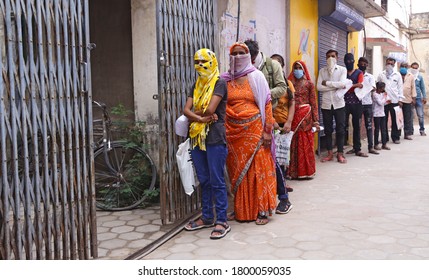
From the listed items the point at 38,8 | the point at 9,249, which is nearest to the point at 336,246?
the point at 9,249

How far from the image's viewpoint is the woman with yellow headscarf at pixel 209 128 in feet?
12.2

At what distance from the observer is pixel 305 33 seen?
8.08 meters

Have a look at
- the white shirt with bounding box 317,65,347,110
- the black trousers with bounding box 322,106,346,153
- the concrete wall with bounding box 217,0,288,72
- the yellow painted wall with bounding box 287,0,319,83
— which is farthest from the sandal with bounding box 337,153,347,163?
the concrete wall with bounding box 217,0,288,72

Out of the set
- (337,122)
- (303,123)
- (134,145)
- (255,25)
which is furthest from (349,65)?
(134,145)

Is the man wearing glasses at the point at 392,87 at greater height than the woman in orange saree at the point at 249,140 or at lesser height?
greater

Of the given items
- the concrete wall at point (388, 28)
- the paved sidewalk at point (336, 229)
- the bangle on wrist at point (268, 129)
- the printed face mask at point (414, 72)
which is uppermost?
the concrete wall at point (388, 28)

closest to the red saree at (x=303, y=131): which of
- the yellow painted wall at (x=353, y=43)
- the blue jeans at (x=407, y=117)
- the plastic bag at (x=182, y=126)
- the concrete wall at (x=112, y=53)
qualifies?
the concrete wall at (x=112, y=53)

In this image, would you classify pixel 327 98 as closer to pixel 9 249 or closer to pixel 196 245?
pixel 196 245

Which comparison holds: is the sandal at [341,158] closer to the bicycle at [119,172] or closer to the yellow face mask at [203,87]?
the bicycle at [119,172]

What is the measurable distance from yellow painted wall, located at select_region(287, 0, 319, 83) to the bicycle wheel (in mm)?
3387

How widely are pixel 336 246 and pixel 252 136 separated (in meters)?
1.26

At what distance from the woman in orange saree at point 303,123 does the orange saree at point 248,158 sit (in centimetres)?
198

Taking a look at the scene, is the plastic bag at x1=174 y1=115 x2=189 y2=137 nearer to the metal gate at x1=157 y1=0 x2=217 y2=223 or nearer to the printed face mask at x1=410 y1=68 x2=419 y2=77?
the metal gate at x1=157 y1=0 x2=217 y2=223

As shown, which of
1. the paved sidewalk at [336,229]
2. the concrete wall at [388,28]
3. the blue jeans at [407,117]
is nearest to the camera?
the paved sidewalk at [336,229]
